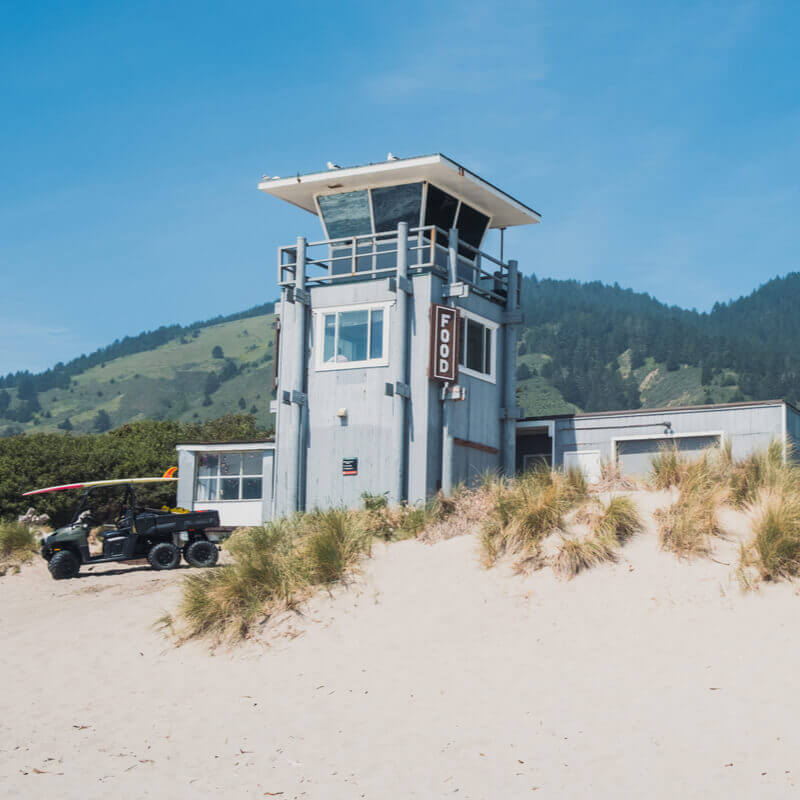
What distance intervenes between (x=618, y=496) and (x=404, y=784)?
6598 mm

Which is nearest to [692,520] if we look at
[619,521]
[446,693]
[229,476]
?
[619,521]

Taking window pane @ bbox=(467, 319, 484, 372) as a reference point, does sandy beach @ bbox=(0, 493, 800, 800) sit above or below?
below

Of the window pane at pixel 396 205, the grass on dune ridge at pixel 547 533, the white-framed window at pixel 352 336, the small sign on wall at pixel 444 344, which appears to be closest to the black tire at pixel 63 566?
the grass on dune ridge at pixel 547 533

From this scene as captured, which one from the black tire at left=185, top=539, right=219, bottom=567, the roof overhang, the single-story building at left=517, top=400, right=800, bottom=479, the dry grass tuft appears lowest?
Result: the black tire at left=185, top=539, right=219, bottom=567

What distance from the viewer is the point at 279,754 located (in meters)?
11.1

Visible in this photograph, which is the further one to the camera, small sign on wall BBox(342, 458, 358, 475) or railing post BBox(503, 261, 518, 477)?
railing post BBox(503, 261, 518, 477)

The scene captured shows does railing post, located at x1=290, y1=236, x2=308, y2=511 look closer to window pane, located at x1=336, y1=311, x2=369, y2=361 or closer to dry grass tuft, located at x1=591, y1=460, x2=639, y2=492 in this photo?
window pane, located at x1=336, y1=311, x2=369, y2=361

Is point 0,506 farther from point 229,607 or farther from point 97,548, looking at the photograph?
point 229,607

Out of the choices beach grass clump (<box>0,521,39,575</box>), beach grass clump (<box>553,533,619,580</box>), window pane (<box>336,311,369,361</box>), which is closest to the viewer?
beach grass clump (<box>553,533,619,580</box>)

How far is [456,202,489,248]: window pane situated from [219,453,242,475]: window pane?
8.76 meters

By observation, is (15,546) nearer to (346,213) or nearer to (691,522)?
(346,213)

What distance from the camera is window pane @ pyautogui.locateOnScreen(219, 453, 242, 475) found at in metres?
29.2

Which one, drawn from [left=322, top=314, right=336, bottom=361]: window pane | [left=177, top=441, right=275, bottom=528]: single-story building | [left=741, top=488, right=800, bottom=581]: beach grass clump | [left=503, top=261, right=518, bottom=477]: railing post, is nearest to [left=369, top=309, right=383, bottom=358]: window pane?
[left=322, top=314, right=336, bottom=361]: window pane

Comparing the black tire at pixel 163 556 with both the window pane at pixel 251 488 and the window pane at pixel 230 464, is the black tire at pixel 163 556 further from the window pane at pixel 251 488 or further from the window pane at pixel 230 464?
the window pane at pixel 230 464
